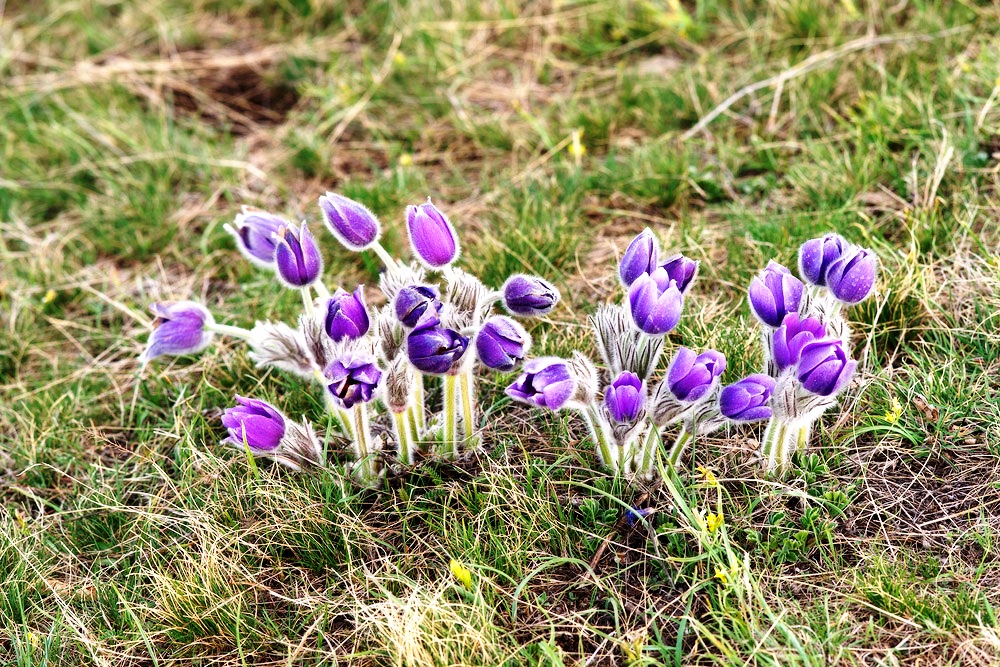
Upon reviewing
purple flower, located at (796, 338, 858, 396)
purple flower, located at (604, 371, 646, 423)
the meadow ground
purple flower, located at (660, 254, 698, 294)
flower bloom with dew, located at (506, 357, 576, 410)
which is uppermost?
purple flower, located at (660, 254, 698, 294)

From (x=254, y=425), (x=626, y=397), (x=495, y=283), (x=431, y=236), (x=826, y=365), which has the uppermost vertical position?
(x=431, y=236)

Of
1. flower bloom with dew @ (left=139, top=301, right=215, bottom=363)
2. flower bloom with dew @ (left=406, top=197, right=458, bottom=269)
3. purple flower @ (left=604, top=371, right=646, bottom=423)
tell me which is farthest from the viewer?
flower bloom with dew @ (left=139, top=301, right=215, bottom=363)

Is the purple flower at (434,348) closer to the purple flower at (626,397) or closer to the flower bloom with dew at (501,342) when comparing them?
the flower bloom with dew at (501,342)

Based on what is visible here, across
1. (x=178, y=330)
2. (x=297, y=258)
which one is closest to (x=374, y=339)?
(x=297, y=258)

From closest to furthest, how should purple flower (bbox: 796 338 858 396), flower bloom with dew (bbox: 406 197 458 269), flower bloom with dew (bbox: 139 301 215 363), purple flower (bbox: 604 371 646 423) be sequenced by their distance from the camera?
purple flower (bbox: 796 338 858 396) < purple flower (bbox: 604 371 646 423) < flower bloom with dew (bbox: 406 197 458 269) < flower bloom with dew (bbox: 139 301 215 363)

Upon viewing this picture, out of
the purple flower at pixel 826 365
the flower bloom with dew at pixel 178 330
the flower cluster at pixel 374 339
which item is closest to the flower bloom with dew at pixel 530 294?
the flower cluster at pixel 374 339

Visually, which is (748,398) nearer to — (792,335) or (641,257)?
(792,335)

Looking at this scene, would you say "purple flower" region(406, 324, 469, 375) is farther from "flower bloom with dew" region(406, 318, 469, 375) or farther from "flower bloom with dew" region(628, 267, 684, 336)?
"flower bloom with dew" region(628, 267, 684, 336)

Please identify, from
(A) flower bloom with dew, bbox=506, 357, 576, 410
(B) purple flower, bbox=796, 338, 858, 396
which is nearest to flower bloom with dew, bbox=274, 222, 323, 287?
(A) flower bloom with dew, bbox=506, 357, 576, 410
